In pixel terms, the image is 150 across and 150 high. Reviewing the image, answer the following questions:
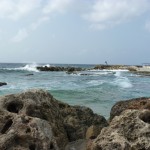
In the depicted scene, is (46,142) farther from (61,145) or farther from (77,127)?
(77,127)

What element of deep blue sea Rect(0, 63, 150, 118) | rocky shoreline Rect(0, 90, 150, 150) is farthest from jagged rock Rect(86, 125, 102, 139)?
deep blue sea Rect(0, 63, 150, 118)

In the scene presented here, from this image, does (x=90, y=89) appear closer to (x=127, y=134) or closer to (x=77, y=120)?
(x=77, y=120)

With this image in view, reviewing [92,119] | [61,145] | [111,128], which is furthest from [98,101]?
[111,128]

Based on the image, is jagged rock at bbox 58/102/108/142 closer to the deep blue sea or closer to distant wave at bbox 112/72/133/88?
the deep blue sea

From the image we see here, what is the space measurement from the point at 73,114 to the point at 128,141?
3556 millimetres

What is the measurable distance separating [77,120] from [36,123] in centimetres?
353

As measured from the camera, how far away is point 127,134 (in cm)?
521

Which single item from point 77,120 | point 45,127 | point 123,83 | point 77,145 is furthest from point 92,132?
point 123,83

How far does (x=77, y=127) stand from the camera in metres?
8.13

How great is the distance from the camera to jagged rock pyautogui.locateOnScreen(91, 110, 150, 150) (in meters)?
4.90

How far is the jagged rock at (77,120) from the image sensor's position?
26.1 ft

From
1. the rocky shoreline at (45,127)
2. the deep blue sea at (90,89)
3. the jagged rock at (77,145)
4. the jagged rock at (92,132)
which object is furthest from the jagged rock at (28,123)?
the deep blue sea at (90,89)

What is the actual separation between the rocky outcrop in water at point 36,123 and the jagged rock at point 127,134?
638mm

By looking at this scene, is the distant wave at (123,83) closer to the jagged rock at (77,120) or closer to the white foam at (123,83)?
the white foam at (123,83)
